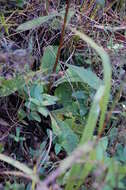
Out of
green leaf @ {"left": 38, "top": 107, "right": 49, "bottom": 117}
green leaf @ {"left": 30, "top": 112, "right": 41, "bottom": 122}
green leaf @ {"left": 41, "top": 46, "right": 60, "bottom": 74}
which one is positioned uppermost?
green leaf @ {"left": 41, "top": 46, "right": 60, "bottom": 74}

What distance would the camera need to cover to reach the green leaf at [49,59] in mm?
1449

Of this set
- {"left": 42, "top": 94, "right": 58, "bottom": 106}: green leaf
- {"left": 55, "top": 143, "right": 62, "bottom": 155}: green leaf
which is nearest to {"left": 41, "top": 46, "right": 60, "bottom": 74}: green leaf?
{"left": 42, "top": 94, "right": 58, "bottom": 106}: green leaf

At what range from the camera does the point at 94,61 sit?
5.08ft

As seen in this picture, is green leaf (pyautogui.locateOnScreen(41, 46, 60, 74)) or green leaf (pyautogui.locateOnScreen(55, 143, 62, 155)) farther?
green leaf (pyautogui.locateOnScreen(41, 46, 60, 74))

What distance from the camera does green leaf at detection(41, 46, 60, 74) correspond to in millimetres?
1449

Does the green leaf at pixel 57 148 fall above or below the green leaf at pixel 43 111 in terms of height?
below

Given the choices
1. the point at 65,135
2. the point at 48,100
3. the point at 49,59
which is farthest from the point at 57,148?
the point at 49,59

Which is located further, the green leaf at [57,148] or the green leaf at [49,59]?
the green leaf at [49,59]

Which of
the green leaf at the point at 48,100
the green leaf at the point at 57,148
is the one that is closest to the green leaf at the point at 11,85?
the green leaf at the point at 48,100

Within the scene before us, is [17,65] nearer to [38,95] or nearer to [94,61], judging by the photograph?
[38,95]

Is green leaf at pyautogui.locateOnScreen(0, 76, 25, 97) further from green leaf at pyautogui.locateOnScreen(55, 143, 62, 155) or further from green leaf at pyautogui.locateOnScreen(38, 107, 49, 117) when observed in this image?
green leaf at pyautogui.locateOnScreen(55, 143, 62, 155)

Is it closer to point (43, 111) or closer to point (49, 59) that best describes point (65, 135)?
point (43, 111)

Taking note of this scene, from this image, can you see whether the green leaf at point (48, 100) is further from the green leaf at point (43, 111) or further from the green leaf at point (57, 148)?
the green leaf at point (57, 148)

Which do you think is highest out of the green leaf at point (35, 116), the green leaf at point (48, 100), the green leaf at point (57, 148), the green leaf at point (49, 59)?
the green leaf at point (49, 59)
